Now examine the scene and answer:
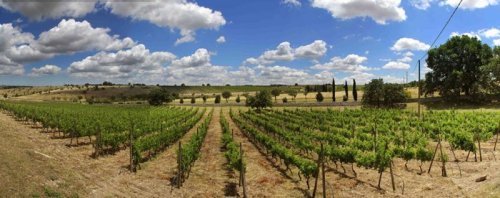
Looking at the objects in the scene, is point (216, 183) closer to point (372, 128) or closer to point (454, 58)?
point (372, 128)

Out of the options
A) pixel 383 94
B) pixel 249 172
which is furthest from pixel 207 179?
pixel 383 94

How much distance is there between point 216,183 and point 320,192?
18.6 ft

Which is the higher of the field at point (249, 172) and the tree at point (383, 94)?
→ the tree at point (383, 94)

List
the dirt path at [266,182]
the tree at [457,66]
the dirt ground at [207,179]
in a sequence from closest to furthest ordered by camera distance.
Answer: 1. the dirt ground at [207,179]
2. the dirt path at [266,182]
3. the tree at [457,66]

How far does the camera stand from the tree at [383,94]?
274ft

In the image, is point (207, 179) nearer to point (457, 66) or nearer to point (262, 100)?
point (262, 100)

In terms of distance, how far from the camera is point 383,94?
83.8 m

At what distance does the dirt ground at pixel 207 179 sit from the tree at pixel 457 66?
57.0 m

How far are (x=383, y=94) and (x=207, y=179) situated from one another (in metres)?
66.9

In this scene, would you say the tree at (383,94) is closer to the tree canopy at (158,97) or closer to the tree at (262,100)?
the tree at (262,100)

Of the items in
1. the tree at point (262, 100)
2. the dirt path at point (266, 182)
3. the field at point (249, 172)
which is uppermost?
the tree at point (262, 100)

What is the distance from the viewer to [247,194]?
20547mm

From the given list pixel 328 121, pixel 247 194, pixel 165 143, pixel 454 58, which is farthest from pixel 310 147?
pixel 454 58

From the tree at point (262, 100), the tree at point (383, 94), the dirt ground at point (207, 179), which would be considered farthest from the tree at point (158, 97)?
the dirt ground at point (207, 179)
